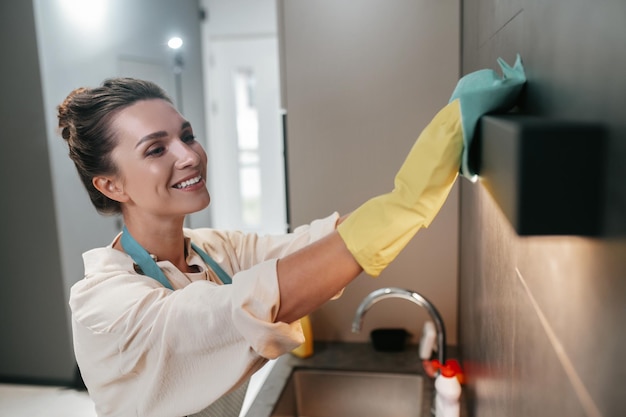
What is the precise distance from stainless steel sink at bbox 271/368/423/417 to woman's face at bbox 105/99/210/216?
0.89 metres

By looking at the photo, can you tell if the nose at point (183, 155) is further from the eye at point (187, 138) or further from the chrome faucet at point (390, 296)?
the chrome faucet at point (390, 296)

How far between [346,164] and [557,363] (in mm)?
1468

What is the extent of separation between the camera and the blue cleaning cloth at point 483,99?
611mm

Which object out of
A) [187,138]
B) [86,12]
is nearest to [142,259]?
[187,138]

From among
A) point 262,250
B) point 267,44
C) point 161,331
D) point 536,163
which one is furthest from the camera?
point 267,44

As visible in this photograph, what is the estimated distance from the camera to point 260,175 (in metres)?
5.08

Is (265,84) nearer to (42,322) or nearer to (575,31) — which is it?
(42,322)

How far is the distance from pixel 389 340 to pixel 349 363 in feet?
0.59

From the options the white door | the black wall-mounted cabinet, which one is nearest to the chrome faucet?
the black wall-mounted cabinet

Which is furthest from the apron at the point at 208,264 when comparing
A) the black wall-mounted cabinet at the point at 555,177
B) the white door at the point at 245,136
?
the white door at the point at 245,136

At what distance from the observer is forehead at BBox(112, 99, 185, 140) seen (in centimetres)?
117

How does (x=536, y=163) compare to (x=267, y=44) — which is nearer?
(x=536, y=163)

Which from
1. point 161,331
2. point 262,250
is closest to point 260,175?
point 262,250

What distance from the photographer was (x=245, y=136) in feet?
16.5
